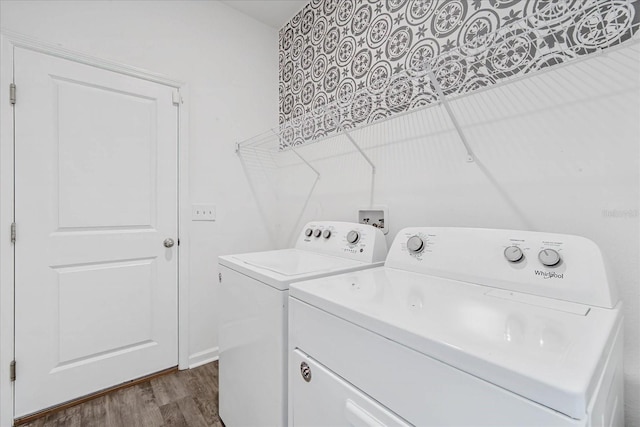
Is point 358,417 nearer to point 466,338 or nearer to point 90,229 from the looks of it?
point 466,338

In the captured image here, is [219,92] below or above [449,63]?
above

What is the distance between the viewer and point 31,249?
1.54 m

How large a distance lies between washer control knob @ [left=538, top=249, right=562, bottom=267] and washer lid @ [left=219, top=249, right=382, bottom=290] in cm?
61

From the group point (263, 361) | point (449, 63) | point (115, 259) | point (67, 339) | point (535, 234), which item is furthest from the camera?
point (115, 259)

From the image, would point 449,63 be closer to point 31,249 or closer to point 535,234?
point 535,234

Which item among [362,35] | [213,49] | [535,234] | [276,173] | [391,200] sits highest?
[213,49]

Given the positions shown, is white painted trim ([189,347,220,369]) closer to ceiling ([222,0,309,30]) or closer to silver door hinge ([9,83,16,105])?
silver door hinge ([9,83,16,105])

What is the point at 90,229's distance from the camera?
1.70 m

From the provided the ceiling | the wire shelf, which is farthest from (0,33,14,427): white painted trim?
the wire shelf

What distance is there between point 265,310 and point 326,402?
1.26ft

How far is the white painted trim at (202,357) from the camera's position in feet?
6.65

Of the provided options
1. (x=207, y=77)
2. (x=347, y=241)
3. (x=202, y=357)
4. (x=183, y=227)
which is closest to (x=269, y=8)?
(x=207, y=77)

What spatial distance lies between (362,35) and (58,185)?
1.94 metres

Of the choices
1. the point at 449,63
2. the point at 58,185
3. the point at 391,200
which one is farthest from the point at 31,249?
the point at 449,63
